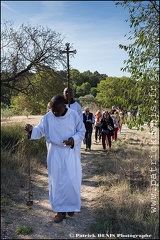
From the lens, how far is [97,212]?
16.8ft

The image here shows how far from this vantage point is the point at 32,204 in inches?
214

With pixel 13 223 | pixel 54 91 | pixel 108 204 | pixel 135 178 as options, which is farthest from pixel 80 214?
pixel 54 91

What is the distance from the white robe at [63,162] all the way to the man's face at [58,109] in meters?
0.10

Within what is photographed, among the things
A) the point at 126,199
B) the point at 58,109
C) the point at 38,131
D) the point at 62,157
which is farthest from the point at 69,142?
the point at 126,199

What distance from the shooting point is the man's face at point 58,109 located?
436 centimetres

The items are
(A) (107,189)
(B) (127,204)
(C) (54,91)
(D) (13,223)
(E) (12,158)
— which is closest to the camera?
(D) (13,223)

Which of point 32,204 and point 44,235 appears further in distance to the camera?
point 32,204

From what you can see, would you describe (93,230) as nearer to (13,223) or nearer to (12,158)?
(13,223)

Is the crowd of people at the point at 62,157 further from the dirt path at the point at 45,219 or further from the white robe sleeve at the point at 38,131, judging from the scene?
the dirt path at the point at 45,219

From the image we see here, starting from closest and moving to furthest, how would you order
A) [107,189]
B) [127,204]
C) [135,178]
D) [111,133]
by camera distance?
[127,204], [107,189], [135,178], [111,133]

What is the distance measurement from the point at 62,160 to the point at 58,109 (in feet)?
2.76

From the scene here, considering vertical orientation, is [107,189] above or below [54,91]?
below

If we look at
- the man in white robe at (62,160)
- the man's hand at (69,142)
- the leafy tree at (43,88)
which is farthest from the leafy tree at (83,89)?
the man's hand at (69,142)

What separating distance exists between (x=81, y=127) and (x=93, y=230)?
1665 millimetres
